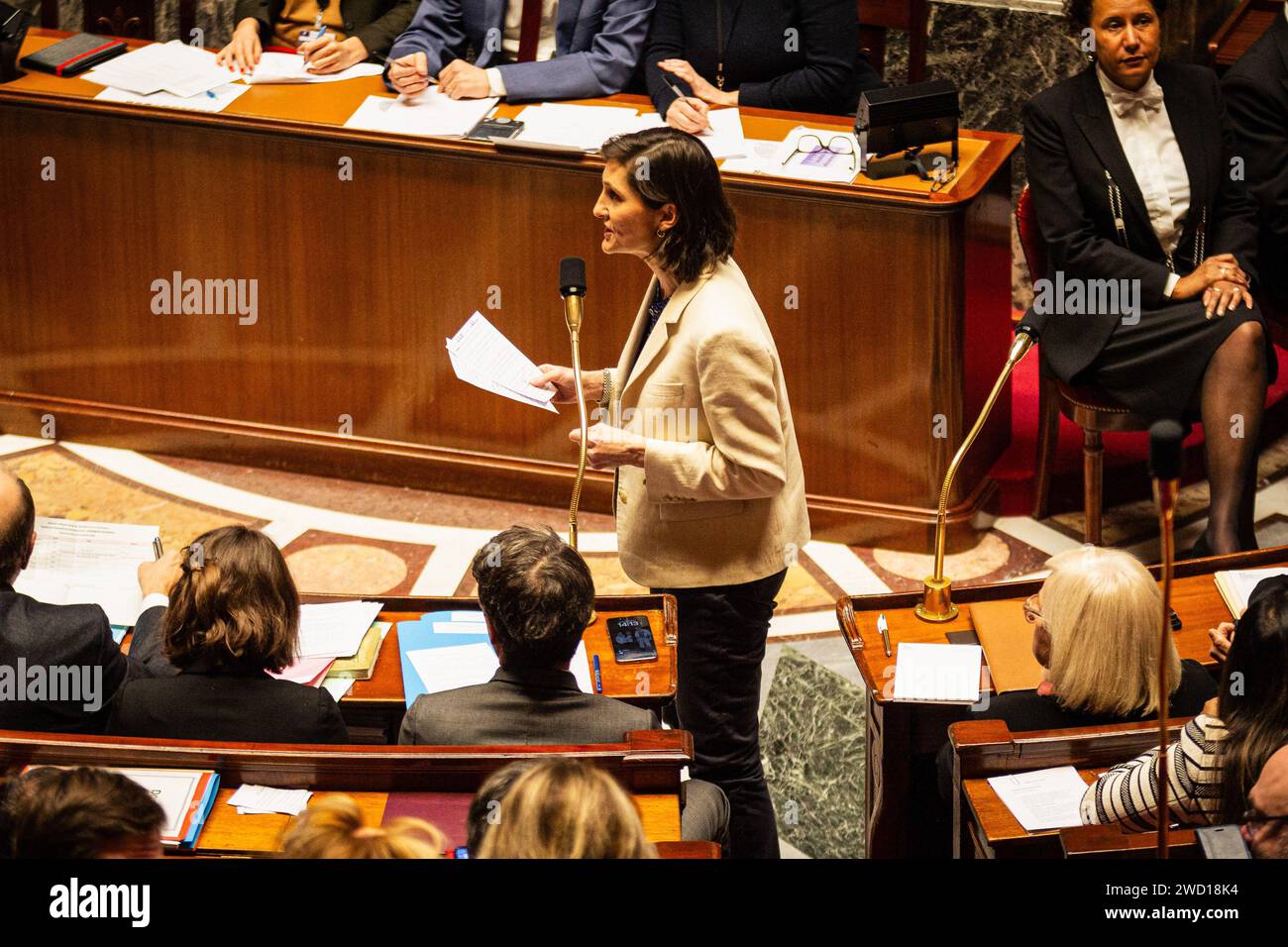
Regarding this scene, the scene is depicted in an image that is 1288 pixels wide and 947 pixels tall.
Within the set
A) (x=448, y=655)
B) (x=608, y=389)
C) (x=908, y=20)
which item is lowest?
(x=448, y=655)

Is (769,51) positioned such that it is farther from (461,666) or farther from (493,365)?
(461,666)

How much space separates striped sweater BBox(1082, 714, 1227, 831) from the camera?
2459 millimetres

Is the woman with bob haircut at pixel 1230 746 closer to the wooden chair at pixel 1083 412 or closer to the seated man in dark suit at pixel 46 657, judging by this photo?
the seated man in dark suit at pixel 46 657

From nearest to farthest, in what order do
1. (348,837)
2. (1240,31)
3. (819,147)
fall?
(348,837) < (819,147) < (1240,31)

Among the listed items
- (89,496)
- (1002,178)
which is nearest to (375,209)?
(89,496)

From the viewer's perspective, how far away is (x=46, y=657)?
111 inches

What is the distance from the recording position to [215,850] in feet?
8.32

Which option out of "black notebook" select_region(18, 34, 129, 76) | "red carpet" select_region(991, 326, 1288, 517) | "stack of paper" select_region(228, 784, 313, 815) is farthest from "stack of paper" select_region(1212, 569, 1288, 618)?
"black notebook" select_region(18, 34, 129, 76)

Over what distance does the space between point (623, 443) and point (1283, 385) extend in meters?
3.31

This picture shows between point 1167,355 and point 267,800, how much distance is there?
9.37ft

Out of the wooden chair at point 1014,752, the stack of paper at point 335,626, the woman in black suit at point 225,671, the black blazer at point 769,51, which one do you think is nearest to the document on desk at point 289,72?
the black blazer at point 769,51

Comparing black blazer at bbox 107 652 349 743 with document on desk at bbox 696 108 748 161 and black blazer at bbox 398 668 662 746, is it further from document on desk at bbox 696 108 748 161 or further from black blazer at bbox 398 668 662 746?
document on desk at bbox 696 108 748 161

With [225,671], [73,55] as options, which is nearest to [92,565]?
[225,671]

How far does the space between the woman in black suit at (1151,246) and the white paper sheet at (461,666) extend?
198 cm
